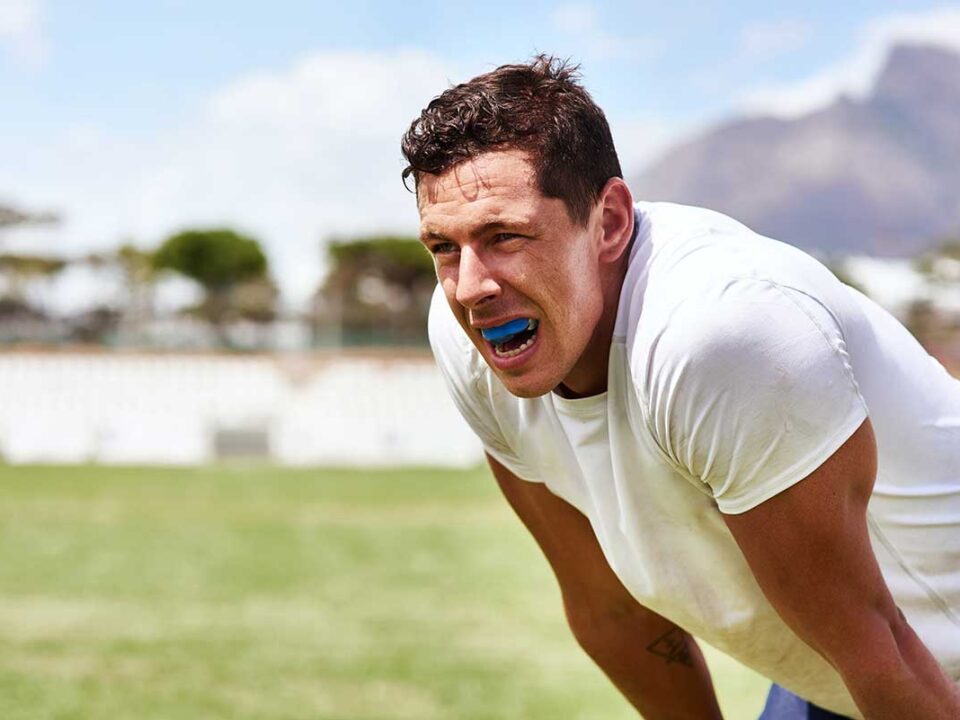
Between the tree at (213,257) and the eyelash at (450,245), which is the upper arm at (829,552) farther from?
the tree at (213,257)

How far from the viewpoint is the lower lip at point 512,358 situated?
2.26 meters

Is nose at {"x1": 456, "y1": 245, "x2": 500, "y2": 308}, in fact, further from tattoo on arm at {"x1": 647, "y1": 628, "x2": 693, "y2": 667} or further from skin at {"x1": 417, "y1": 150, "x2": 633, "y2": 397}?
tattoo on arm at {"x1": 647, "y1": 628, "x2": 693, "y2": 667}

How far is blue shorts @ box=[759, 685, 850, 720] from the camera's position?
2.95 meters

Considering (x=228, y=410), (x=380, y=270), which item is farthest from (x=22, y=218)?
(x=228, y=410)

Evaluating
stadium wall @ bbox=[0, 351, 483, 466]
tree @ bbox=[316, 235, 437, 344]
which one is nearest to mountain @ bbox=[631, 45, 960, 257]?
tree @ bbox=[316, 235, 437, 344]

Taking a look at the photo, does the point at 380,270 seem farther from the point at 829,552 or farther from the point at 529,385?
the point at 829,552

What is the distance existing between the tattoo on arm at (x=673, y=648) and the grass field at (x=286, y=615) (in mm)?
3259

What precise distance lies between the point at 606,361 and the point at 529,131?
0.45 meters

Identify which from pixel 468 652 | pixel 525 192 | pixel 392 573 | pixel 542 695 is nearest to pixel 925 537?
pixel 525 192

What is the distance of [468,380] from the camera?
2.67 m

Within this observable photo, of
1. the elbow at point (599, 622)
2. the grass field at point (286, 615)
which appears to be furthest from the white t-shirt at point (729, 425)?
the grass field at point (286, 615)

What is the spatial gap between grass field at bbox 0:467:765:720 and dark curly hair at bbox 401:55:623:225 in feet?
14.6

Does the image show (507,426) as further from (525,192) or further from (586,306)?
(525,192)

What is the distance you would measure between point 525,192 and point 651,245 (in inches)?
11.6
